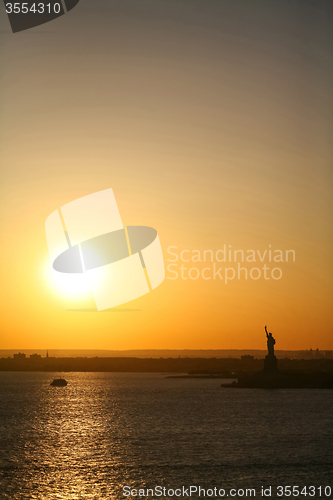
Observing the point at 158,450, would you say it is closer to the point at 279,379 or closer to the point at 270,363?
the point at 270,363

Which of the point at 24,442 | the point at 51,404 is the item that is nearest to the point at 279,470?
the point at 24,442

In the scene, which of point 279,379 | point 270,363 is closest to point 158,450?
point 270,363

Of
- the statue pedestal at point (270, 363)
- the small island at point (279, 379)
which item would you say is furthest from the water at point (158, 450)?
the small island at point (279, 379)

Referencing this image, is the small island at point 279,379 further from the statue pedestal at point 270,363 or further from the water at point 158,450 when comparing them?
the water at point 158,450

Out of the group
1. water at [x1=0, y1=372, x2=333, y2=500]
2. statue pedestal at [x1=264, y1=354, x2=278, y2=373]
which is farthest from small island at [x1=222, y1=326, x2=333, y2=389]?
water at [x1=0, y1=372, x2=333, y2=500]

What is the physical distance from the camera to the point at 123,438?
43469 millimetres

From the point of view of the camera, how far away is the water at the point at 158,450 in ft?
89.9

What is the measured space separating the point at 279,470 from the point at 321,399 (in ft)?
200

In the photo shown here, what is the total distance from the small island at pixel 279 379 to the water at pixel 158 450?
1794 inches

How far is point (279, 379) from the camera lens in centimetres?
11475

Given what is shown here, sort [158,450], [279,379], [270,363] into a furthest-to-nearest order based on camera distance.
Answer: [279,379], [270,363], [158,450]

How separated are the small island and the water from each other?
4557 centimetres

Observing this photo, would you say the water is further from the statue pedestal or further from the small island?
the small island

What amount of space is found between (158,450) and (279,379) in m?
83.9
